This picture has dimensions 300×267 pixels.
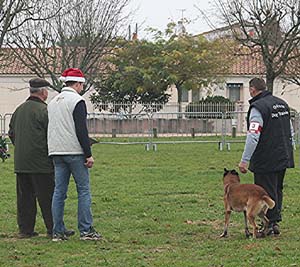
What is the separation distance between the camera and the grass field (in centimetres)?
780

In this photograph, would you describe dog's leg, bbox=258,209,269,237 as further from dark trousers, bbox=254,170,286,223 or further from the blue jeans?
the blue jeans

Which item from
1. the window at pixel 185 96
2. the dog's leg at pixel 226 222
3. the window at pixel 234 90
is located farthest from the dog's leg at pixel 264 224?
the window at pixel 234 90

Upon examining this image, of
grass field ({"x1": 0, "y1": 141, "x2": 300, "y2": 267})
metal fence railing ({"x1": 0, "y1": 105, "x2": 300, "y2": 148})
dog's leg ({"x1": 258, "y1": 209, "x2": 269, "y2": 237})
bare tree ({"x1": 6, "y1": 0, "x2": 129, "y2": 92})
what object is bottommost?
grass field ({"x1": 0, "y1": 141, "x2": 300, "y2": 267})

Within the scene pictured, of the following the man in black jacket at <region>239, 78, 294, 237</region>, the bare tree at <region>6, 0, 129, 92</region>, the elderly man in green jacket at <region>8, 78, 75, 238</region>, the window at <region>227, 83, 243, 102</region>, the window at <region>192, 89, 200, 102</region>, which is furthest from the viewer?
the window at <region>227, 83, 243, 102</region>

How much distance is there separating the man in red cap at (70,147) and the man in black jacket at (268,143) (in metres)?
1.84

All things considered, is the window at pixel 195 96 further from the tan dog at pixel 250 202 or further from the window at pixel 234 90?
the tan dog at pixel 250 202

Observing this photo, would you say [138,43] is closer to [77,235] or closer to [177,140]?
[177,140]

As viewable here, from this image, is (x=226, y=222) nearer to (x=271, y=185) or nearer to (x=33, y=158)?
(x=271, y=185)

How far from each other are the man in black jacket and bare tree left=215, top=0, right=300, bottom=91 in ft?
61.0

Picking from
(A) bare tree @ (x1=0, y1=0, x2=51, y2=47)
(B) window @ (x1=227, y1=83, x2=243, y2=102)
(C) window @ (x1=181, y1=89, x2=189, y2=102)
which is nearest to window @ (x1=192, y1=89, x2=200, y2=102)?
(C) window @ (x1=181, y1=89, x2=189, y2=102)

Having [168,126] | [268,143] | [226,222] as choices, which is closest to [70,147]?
[226,222]

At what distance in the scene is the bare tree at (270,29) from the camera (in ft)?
92.1

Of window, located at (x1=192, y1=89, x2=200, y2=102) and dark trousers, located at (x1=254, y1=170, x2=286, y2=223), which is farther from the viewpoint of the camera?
window, located at (x1=192, y1=89, x2=200, y2=102)

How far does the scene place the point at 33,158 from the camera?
9.21 metres
